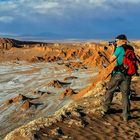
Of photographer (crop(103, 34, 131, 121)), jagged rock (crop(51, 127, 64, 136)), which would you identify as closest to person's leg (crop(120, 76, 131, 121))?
photographer (crop(103, 34, 131, 121))

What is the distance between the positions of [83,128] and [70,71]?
1400 inches

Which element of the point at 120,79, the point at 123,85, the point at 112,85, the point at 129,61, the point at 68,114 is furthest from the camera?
the point at 68,114

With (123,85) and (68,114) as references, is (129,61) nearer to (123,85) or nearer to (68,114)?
(123,85)

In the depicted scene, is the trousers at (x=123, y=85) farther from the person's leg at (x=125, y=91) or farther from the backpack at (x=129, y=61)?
the backpack at (x=129, y=61)

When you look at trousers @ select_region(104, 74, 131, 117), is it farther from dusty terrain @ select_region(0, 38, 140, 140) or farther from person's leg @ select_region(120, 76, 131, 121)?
dusty terrain @ select_region(0, 38, 140, 140)

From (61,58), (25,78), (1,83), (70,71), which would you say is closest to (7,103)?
(1,83)

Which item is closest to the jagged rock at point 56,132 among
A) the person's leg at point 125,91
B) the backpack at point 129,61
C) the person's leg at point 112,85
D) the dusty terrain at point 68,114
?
the dusty terrain at point 68,114

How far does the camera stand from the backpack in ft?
35.1

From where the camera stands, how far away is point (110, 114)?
12289mm

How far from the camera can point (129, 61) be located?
1074cm

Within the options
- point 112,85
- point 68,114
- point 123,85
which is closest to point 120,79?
Answer: point 123,85

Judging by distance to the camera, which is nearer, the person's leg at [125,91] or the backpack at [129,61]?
the backpack at [129,61]

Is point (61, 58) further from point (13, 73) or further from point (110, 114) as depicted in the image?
point (110, 114)

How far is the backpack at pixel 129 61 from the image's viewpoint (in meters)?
10.7
